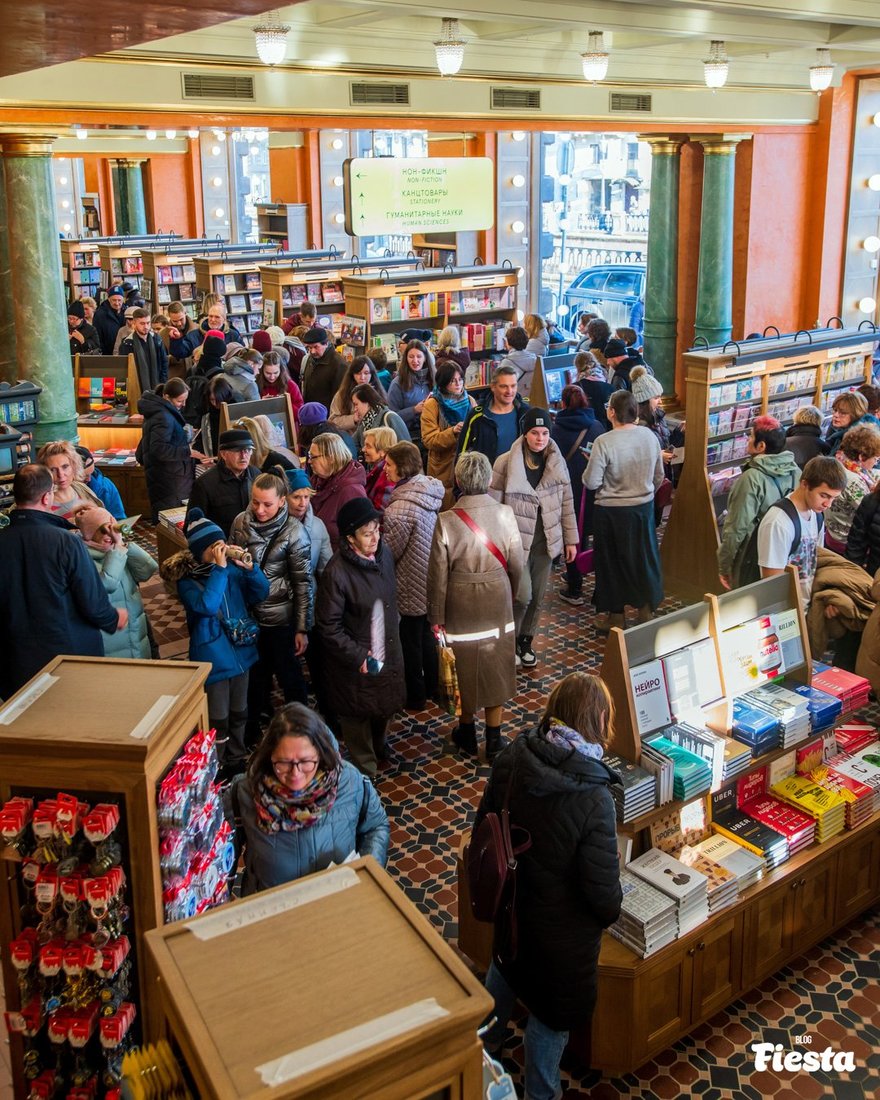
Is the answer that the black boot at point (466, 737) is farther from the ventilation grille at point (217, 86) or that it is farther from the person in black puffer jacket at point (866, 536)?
the ventilation grille at point (217, 86)

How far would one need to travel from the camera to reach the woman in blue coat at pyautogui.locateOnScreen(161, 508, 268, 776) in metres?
5.07

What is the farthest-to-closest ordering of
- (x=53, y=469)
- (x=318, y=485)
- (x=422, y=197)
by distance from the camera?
(x=422, y=197), (x=318, y=485), (x=53, y=469)

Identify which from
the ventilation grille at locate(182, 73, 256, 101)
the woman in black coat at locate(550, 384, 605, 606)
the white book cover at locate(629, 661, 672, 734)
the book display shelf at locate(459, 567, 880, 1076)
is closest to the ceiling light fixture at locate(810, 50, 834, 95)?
the woman in black coat at locate(550, 384, 605, 606)

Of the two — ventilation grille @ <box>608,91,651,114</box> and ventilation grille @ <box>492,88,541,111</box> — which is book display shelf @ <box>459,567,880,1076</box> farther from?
ventilation grille @ <box>608,91,651,114</box>

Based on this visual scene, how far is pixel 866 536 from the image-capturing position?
19.9 feet

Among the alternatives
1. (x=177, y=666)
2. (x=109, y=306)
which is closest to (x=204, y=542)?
(x=177, y=666)

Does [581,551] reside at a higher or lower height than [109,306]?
lower

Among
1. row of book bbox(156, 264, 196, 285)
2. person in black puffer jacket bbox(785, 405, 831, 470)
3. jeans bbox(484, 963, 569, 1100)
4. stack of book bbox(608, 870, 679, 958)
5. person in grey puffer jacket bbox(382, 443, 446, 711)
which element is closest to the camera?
jeans bbox(484, 963, 569, 1100)

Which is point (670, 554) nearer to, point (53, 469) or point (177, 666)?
point (53, 469)

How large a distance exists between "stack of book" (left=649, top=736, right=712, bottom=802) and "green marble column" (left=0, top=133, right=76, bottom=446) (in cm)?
655

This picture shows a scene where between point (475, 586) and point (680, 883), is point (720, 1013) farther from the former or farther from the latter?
point (475, 586)

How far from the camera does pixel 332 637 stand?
504 centimetres

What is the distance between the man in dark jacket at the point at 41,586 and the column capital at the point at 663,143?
9.45 metres

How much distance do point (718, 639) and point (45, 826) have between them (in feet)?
9.15
